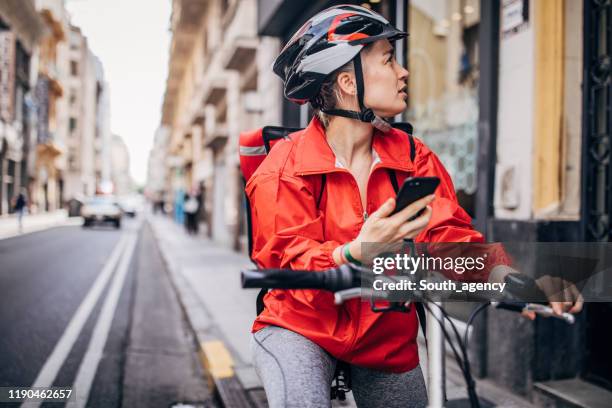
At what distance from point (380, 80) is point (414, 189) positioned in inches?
22.9

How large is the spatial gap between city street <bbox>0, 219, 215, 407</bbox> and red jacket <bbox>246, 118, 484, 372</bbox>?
296cm

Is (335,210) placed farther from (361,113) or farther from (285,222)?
(361,113)

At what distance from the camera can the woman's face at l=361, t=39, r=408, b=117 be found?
1.64m

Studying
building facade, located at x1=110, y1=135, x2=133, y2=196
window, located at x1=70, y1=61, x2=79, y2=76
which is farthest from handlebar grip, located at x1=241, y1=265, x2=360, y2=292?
building facade, located at x1=110, y1=135, x2=133, y2=196

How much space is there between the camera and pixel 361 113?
5.41 ft

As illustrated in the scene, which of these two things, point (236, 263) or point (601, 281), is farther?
point (236, 263)

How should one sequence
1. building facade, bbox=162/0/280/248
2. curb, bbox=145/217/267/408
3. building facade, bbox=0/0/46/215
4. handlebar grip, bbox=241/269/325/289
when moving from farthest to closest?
building facade, bbox=0/0/46/215
building facade, bbox=162/0/280/248
curb, bbox=145/217/267/408
handlebar grip, bbox=241/269/325/289

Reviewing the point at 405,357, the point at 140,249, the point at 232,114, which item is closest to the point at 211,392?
the point at 405,357

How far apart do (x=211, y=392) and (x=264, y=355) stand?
10.2ft

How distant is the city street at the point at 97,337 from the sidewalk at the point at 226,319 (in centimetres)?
22

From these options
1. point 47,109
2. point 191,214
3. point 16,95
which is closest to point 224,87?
point 191,214

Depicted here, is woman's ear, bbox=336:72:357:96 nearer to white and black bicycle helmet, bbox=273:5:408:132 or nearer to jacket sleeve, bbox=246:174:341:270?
white and black bicycle helmet, bbox=273:5:408:132

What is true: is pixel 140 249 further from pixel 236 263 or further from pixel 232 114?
pixel 236 263

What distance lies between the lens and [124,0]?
A: 2861mm
